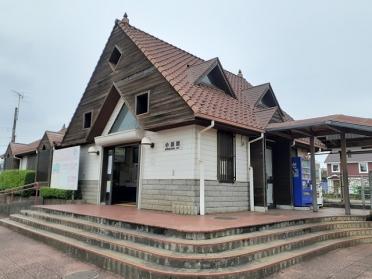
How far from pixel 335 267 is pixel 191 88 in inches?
243

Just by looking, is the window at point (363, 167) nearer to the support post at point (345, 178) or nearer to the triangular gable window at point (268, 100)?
the triangular gable window at point (268, 100)

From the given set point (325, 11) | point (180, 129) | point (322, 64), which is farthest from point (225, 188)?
point (322, 64)

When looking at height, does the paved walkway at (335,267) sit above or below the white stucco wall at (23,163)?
below

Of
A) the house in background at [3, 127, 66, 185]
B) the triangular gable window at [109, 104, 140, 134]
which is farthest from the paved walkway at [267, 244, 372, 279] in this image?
the house in background at [3, 127, 66, 185]

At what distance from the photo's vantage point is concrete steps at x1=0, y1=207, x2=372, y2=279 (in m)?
4.36

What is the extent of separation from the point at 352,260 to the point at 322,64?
13302mm

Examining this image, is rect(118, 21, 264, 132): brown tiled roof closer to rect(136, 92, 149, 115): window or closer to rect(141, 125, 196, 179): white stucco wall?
rect(141, 125, 196, 179): white stucco wall

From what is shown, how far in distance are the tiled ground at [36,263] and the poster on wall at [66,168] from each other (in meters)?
4.82

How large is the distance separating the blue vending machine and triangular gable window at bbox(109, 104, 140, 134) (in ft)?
21.2

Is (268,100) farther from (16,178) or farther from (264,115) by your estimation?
(16,178)

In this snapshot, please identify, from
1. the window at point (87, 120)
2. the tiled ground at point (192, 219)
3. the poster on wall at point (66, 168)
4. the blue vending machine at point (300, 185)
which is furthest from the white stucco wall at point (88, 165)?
the blue vending machine at point (300, 185)

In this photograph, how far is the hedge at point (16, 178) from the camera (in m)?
16.4

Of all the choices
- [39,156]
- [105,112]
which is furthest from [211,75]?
[39,156]

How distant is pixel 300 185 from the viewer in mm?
11094
